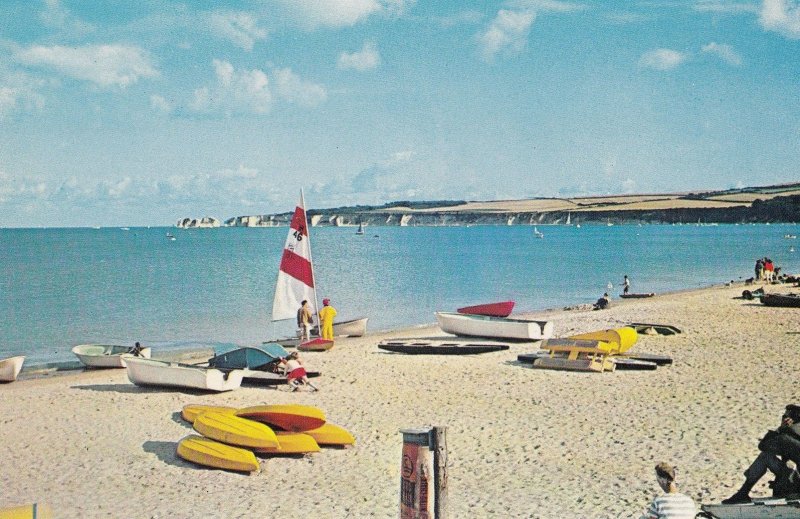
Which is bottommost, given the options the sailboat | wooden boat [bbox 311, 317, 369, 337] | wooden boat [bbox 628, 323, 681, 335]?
wooden boat [bbox 311, 317, 369, 337]

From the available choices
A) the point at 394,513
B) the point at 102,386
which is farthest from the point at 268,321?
→ the point at 394,513

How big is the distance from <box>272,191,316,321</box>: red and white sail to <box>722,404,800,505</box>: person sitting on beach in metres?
14.1

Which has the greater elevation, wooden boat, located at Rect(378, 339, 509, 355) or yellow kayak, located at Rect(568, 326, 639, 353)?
yellow kayak, located at Rect(568, 326, 639, 353)

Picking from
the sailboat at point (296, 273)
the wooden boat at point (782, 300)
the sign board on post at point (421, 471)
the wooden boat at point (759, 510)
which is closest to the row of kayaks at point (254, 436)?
the sign board on post at point (421, 471)

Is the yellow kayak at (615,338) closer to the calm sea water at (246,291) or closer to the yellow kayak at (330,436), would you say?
the yellow kayak at (330,436)

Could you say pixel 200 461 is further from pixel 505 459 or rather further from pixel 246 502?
pixel 505 459

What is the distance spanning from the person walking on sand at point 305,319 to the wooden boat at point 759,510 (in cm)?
1535

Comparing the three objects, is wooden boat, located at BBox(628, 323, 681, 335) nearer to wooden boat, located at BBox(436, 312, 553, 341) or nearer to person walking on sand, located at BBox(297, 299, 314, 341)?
wooden boat, located at BBox(436, 312, 553, 341)

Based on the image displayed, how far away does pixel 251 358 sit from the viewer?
17734 millimetres

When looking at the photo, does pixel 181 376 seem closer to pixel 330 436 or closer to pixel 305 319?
pixel 330 436

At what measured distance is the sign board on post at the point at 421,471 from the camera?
7164mm

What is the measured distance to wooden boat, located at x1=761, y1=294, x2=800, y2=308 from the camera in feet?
98.1

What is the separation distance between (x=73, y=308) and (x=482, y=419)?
33.2 meters

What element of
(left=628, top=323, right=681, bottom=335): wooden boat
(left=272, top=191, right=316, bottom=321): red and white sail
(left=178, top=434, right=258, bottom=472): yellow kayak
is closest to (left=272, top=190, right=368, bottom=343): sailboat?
(left=272, top=191, right=316, bottom=321): red and white sail
